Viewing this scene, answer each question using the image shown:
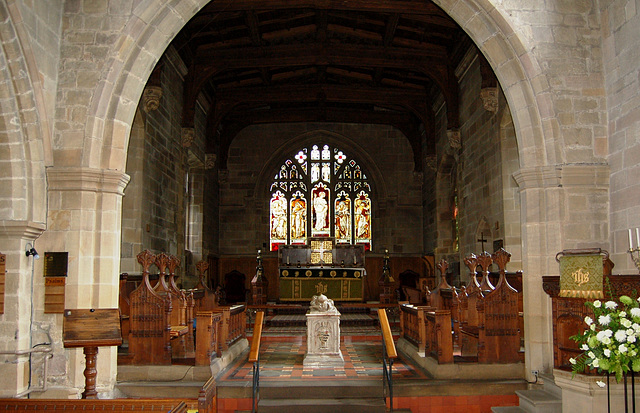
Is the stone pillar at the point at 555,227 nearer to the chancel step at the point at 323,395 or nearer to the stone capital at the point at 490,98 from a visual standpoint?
the chancel step at the point at 323,395

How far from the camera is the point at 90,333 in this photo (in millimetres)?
4879

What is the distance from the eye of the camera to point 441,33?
12.0 meters

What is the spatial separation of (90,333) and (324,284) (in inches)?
370

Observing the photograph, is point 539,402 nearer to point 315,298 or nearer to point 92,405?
point 315,298

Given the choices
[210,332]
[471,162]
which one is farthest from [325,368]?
[471,162]

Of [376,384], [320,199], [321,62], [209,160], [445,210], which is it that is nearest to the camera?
[376,384]

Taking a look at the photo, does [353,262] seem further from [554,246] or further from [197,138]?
[554,246]

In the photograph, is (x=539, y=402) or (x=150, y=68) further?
(x=150, y=68)

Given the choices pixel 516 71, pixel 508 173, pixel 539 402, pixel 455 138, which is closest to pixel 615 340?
pixel 539 402

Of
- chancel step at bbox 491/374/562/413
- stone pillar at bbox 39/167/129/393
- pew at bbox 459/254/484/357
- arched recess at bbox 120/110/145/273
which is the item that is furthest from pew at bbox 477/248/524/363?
arched recess at bbox 120/110/145/273

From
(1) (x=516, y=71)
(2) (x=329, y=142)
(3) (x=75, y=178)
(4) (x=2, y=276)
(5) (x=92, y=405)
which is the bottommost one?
(5) (x=92, y=405)

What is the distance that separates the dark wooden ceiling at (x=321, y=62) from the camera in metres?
11.3

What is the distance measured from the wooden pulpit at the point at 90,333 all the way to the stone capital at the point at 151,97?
6206mm

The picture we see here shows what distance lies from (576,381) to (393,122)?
13341 millimetres
